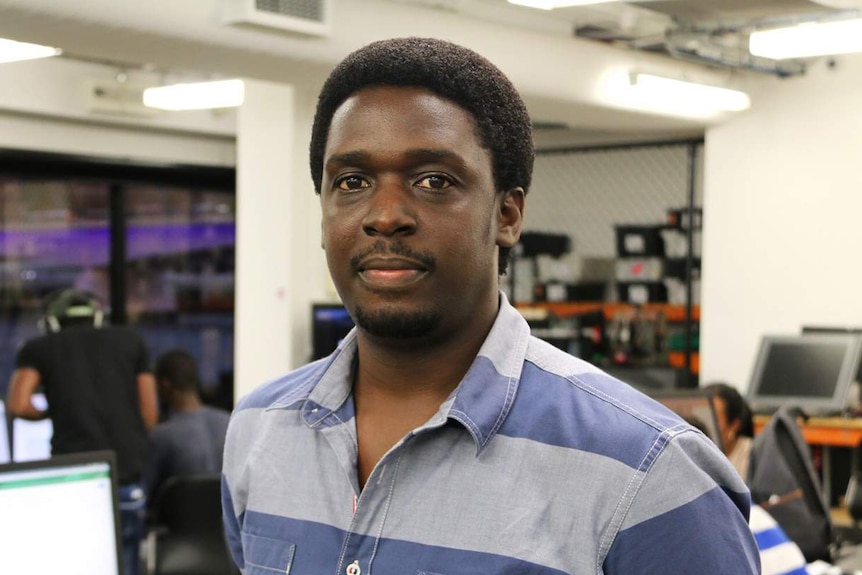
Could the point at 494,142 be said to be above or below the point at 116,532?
above

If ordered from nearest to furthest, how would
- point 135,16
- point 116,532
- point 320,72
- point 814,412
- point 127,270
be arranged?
point 116,532, point 135,16, point 320,72, point 814,412, point 127,270

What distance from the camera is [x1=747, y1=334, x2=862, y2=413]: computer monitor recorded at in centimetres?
613

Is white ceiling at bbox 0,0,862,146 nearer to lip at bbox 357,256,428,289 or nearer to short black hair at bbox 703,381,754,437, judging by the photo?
short black hair at bbox 703,381,754,437

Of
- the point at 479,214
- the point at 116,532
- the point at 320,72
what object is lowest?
the point at 116,532

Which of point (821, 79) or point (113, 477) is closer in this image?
point (113, 477)

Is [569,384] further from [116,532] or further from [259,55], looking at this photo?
[259,55]

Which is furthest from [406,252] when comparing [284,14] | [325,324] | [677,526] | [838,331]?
[838,331]

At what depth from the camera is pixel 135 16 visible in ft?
15.0

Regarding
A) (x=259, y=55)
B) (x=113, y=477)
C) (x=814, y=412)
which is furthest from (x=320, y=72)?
(x=113, y=477)

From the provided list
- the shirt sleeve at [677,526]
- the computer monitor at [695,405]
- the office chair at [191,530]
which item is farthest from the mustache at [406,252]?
the office chair at [191,530]

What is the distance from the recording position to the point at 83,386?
496cm

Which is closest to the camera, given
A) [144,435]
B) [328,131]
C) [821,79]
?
[328,131]

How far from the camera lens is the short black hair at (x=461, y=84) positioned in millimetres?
1137

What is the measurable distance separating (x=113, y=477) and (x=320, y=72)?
12.5 ft
